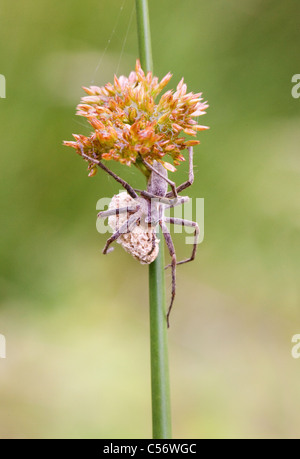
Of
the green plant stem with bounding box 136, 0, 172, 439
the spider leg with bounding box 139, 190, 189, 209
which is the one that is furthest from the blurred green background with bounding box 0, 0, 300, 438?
the green plant stem with bounding box 136, 0, 172, 439

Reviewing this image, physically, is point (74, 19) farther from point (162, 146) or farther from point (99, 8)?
point (162, 146)

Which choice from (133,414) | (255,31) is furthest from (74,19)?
(133,414)

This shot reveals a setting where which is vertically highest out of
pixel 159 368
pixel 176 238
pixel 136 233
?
pixel 176 238

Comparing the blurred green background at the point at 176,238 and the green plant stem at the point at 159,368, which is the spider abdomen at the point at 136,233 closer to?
the green plant stem at the point at 159,368

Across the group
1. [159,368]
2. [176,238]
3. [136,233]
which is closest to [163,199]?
[136,233]

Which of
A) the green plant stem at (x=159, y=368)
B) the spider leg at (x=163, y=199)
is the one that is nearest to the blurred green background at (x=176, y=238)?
the spider leg at (x=163, y=199)

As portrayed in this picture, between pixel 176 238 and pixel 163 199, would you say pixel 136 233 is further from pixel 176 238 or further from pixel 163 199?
pixel 176 238

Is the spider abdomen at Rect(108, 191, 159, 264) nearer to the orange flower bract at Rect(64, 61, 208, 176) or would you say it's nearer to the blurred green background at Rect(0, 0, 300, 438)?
the orange flower bract at Rect(64, 61, 208, 176)
